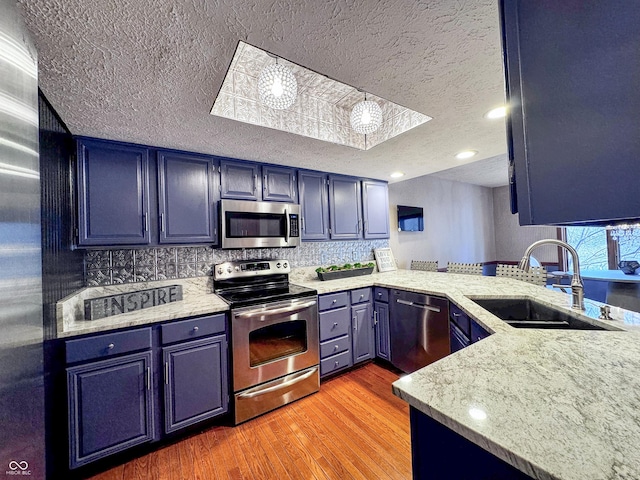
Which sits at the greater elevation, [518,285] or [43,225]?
[43,225]

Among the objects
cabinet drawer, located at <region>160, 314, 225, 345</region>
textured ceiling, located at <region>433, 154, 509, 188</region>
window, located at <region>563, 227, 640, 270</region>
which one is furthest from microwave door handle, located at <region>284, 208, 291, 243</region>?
window, located at <region>563, 227, 640, 270</region>

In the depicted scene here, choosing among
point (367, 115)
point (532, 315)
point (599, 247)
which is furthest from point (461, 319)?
point (599, 247)

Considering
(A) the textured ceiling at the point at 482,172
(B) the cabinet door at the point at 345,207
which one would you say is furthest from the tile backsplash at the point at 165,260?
(A) the textured ceiling at the point at 482,172

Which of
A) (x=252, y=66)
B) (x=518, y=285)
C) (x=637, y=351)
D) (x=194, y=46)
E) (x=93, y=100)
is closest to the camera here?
(x=637, y=351)

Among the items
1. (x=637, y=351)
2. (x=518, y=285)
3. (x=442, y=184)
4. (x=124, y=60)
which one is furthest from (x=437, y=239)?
(x=124, y=60)

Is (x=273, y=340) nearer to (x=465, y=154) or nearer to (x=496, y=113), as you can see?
(x=496, y=113)

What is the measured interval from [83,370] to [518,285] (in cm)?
309

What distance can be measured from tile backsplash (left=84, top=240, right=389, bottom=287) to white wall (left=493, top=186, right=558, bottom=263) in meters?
4.94

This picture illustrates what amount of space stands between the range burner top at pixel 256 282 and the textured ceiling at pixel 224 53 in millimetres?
1222

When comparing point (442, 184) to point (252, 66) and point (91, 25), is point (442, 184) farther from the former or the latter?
point (91, 25)

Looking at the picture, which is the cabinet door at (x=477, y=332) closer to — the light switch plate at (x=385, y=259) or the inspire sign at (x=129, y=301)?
the light switch plate at (x=385, y=259)

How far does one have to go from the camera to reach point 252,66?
1637mm

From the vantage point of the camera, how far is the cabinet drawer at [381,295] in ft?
8.39

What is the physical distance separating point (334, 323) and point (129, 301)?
1.67 meters
